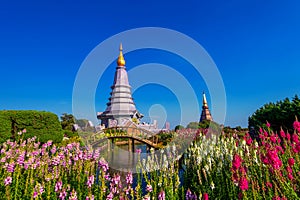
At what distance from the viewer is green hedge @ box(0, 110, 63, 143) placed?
13.2 meters

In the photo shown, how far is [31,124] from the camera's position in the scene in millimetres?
15031

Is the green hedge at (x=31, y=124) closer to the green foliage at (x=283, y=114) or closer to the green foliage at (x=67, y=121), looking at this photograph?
the green foliage at (x=67, y=121)

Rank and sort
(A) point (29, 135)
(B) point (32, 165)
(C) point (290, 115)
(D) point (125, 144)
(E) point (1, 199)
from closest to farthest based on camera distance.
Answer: (E) point (1, 199) → (B) point (32, 165) → (C) point (290, 115) → (D) point (125, 144) → (A) point (29, 135)

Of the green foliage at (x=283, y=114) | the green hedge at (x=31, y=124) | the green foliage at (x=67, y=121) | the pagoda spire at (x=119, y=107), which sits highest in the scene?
the pagoda spire at (x=119, y=107)

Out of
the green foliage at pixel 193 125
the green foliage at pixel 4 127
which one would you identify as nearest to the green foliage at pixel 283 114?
the green foliage at pixel 193 125

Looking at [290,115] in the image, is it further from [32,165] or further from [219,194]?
[32,165]

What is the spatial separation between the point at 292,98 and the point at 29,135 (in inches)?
600

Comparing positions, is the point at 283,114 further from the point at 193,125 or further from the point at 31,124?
the point at 31,124

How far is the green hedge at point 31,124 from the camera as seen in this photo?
13.2 m

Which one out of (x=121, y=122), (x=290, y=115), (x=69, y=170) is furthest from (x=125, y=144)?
(x=121, y=122)

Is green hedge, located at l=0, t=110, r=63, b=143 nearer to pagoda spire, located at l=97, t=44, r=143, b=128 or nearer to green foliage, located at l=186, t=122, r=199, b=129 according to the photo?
green foliage, located at l=186, t=122, r=199, b=129

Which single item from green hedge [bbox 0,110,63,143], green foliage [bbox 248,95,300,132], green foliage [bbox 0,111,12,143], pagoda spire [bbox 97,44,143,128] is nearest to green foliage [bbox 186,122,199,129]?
green foliage [bbox 248,95,300,132]

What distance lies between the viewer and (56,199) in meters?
3.74

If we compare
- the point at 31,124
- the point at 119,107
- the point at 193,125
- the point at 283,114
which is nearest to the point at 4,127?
the point at 31,124
